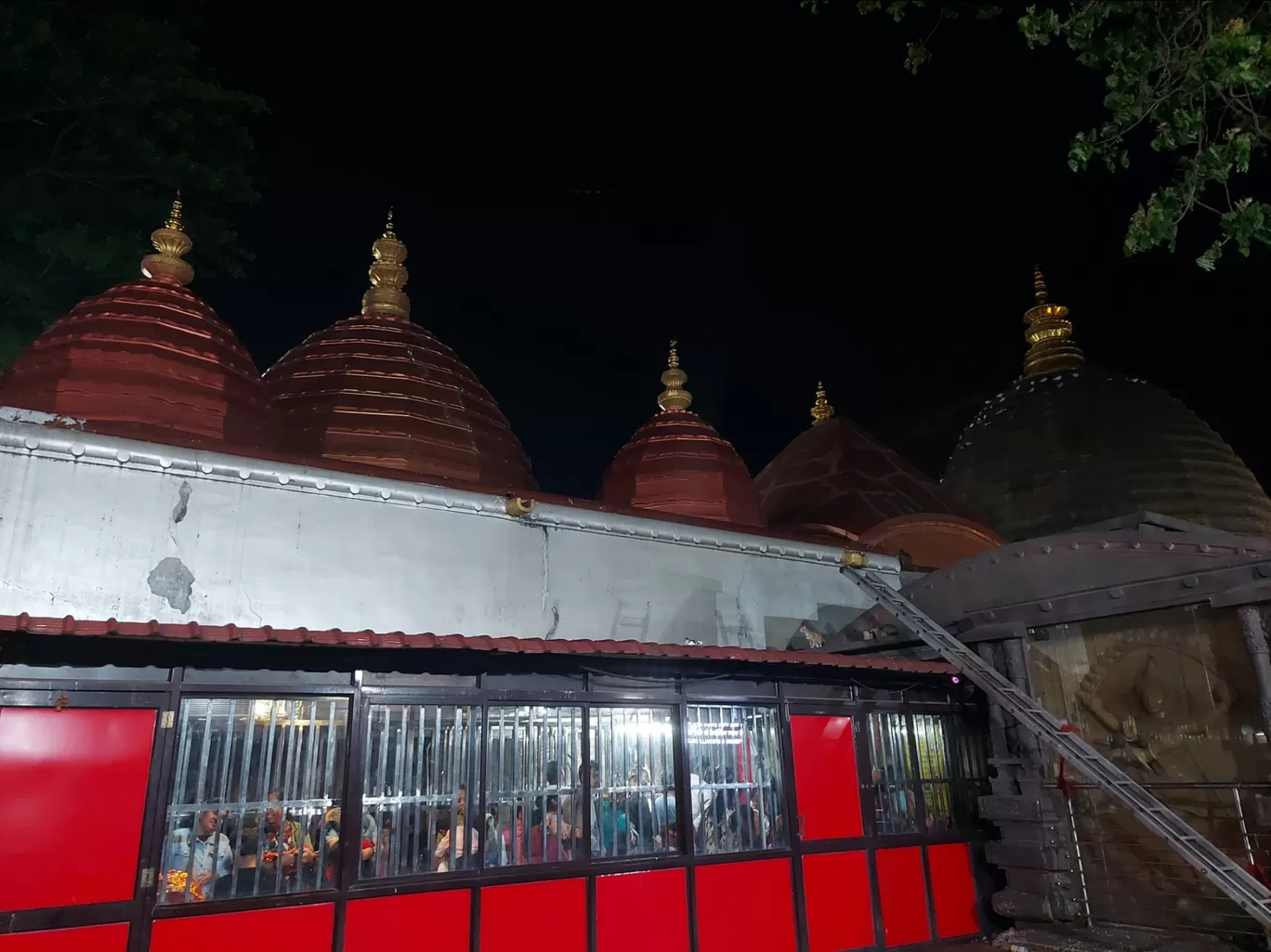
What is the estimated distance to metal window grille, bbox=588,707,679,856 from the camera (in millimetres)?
7207

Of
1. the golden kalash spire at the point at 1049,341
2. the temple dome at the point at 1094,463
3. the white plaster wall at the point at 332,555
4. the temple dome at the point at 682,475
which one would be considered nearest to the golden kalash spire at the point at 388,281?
the temple dome at the point at 682,475

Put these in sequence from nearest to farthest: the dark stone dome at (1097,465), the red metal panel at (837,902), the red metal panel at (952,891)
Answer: the red metal panel at (837,902) → the red metal panel at (952,891) → the dark stone dome at (1097,465)

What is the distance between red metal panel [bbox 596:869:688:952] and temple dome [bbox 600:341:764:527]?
7392 millimetres

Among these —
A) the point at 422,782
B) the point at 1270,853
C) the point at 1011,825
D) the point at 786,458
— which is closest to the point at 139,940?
the point at 422,782

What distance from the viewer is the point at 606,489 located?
1541 cm

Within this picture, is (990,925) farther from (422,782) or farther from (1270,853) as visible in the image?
(422,782)

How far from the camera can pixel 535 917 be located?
6613mm

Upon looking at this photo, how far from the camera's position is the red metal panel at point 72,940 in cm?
510

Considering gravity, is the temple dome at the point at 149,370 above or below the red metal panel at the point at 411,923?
above

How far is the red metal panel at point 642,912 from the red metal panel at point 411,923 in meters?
1.15

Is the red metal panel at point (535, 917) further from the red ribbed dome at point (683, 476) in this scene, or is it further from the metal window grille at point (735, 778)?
the red ribbed dome at point (683, 476)

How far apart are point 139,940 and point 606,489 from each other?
10.7 meters

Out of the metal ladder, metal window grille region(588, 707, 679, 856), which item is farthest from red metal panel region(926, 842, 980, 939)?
metal window grille region(588, 707, 679, 856)

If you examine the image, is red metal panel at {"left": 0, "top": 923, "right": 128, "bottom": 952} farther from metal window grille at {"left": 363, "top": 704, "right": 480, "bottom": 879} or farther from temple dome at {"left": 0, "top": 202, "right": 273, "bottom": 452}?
temple dome at {"left": 0, "top": 202, "right": 273, "bottom": 452}
